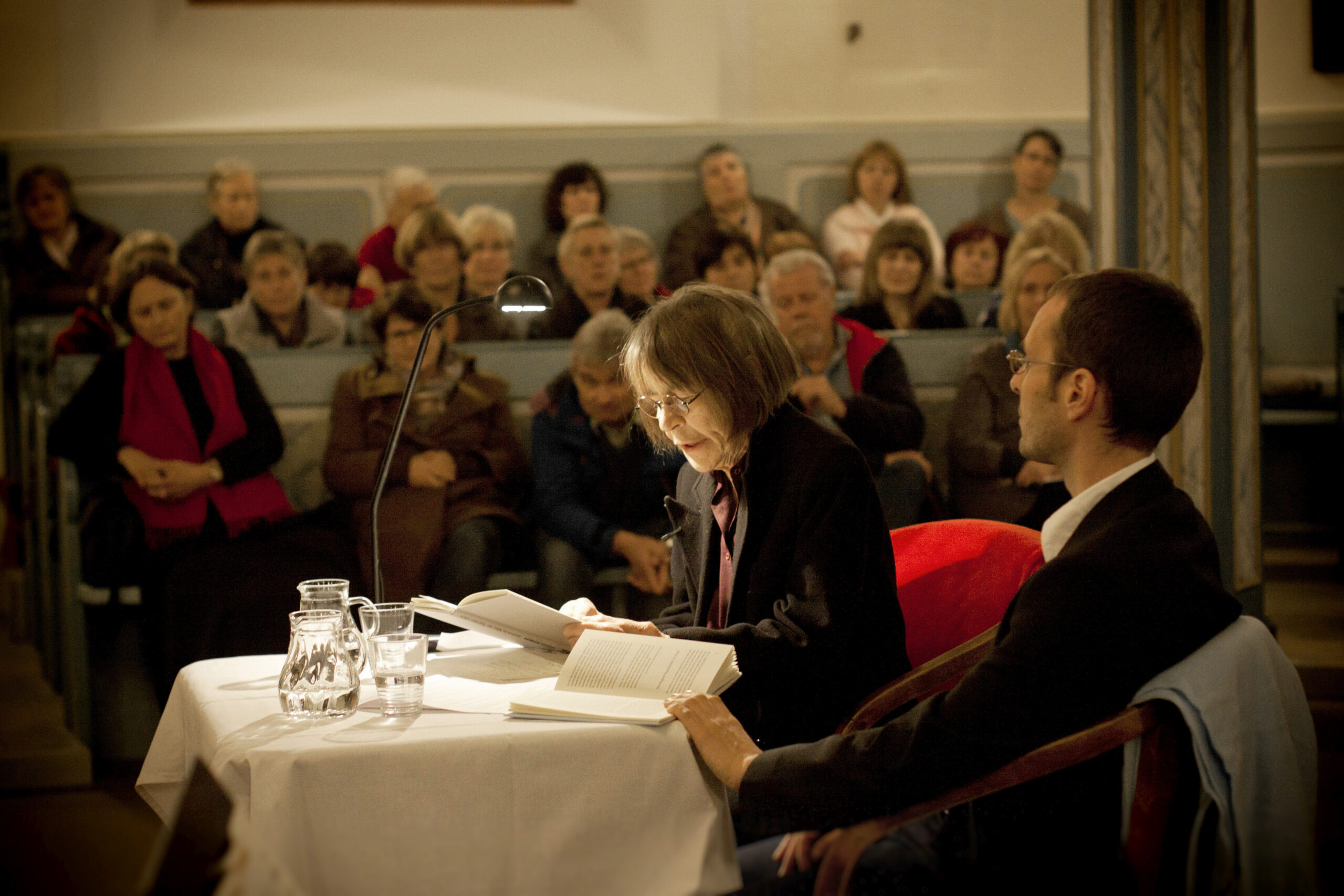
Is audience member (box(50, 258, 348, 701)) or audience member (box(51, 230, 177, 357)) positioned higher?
audience member (box(51, 230, 177, 357))

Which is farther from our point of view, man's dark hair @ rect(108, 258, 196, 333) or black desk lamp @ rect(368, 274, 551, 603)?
man's dark hair @ rect(108, 258, 196, 333)

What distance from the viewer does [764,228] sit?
5.52m

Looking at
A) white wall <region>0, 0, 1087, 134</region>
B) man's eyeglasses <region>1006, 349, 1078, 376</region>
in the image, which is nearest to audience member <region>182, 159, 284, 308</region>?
white wall <region>0, 0, 1087, 134</region>

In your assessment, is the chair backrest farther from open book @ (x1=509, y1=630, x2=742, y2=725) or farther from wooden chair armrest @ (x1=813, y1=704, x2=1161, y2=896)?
wooden chair armrest @ (x1=813, y1=704, x2=1161, y2=896)

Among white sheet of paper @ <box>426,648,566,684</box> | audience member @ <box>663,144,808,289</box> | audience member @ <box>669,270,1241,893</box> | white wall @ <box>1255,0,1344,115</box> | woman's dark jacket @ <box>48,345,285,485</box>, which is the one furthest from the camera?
white wall @ <box>1255,0,1344,115</box>

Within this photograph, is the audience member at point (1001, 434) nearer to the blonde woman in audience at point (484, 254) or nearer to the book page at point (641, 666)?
the blonde woman in audience at point (484, 254)

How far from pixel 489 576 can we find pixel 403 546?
25cm

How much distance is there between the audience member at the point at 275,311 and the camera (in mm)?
4281

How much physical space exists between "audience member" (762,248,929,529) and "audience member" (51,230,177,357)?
1.79 metres

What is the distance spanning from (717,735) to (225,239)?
4.73 m

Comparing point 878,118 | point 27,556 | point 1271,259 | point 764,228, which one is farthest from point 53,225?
point 1271,259

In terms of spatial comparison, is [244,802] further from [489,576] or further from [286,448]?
[286,448]

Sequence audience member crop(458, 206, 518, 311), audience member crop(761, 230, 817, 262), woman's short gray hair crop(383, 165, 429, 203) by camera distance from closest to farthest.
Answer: audience member crop(458, 206, 518, 311), audience member crop(761, 230, 817, 262), woman's short gray hair crop(383, 165, 429, 203)

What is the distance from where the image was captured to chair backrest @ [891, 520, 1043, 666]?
6.12ft
